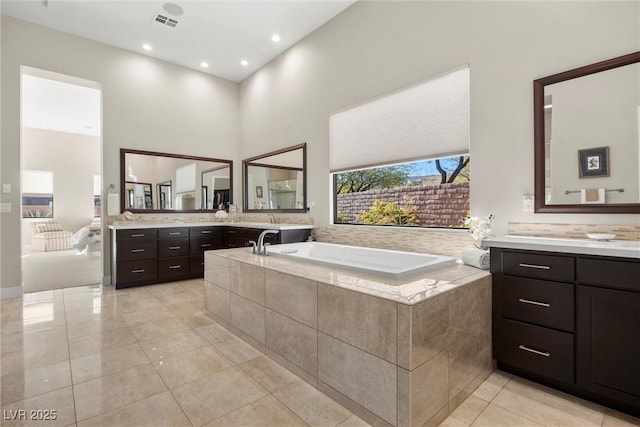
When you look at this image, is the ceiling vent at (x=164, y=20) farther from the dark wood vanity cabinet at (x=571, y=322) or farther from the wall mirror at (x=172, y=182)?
the dark wood vanity cabinet at (x=571, y=322)

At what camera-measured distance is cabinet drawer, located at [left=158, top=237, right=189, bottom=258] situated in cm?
436

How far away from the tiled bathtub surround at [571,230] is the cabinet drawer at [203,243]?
13.2 feet

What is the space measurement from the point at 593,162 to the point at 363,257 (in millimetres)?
1936

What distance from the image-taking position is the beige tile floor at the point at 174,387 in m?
1.56

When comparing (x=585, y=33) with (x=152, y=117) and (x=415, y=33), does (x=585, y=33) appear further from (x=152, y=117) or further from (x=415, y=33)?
(x=152, y=117)

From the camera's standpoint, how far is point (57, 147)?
817 cm

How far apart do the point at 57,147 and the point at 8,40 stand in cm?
545

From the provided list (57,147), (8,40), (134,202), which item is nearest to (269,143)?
(134,202)

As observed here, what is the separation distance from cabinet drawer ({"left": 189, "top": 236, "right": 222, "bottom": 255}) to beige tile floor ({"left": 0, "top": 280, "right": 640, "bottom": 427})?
1.84 metres

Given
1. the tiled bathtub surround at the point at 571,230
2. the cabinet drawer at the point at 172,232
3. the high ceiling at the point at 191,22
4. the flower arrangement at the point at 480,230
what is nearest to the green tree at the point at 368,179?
the flower arrangement at the point at 480,230

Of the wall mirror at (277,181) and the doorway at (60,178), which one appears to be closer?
the wall mirror at (277,181)

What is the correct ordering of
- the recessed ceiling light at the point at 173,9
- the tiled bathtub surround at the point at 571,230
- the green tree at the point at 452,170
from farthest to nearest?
the recessed ceiling light at the point at 173,9, the green tree at the point at 452,170, the tiled bathtub surround at the point at 571,230

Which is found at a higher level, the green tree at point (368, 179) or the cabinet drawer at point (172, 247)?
the green tree at point (368, 179)

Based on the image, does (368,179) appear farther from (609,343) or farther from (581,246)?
(609,343)
